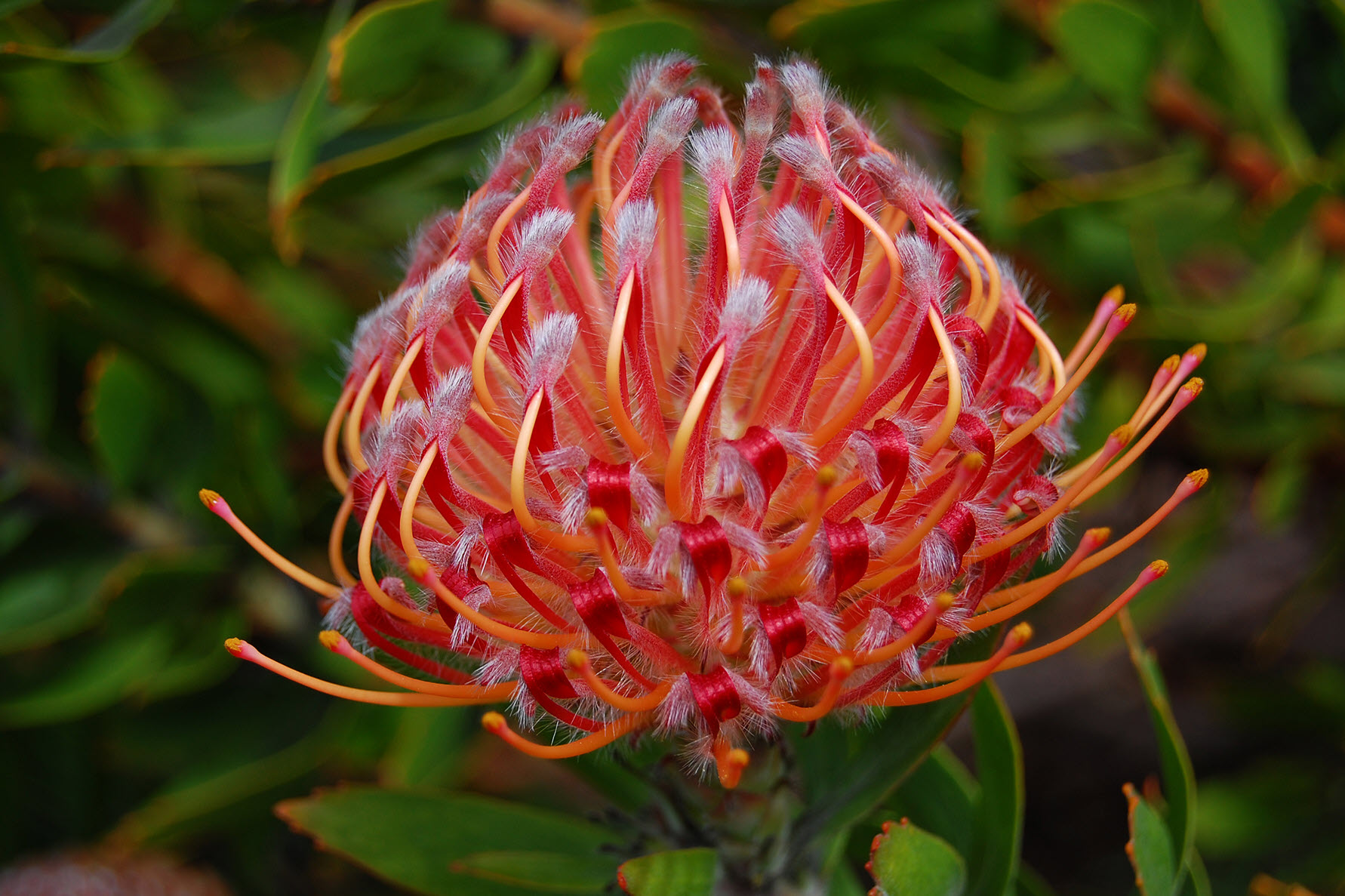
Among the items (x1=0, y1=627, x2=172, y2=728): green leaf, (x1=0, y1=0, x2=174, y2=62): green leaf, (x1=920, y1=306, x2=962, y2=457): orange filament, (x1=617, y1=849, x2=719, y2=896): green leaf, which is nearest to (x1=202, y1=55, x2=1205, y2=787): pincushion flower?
(x1=920, y1=306, x2=962, y2=457): orange filament

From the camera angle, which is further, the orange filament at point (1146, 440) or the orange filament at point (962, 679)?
the orange filament at point (1146, 440)

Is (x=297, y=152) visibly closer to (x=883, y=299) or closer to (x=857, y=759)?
(x=883, y=299)

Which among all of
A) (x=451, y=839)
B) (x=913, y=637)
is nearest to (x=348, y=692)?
(x=451, y=839)

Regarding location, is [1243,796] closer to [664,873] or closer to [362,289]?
[664,873]

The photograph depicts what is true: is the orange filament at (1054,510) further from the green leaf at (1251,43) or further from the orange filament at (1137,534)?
the green leaf at (1251,43)

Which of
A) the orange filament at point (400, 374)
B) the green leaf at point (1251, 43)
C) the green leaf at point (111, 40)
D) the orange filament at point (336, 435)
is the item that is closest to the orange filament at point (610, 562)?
the orange filament at point (400, 374)

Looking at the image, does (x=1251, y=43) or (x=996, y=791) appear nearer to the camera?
(x=996, y=791)
